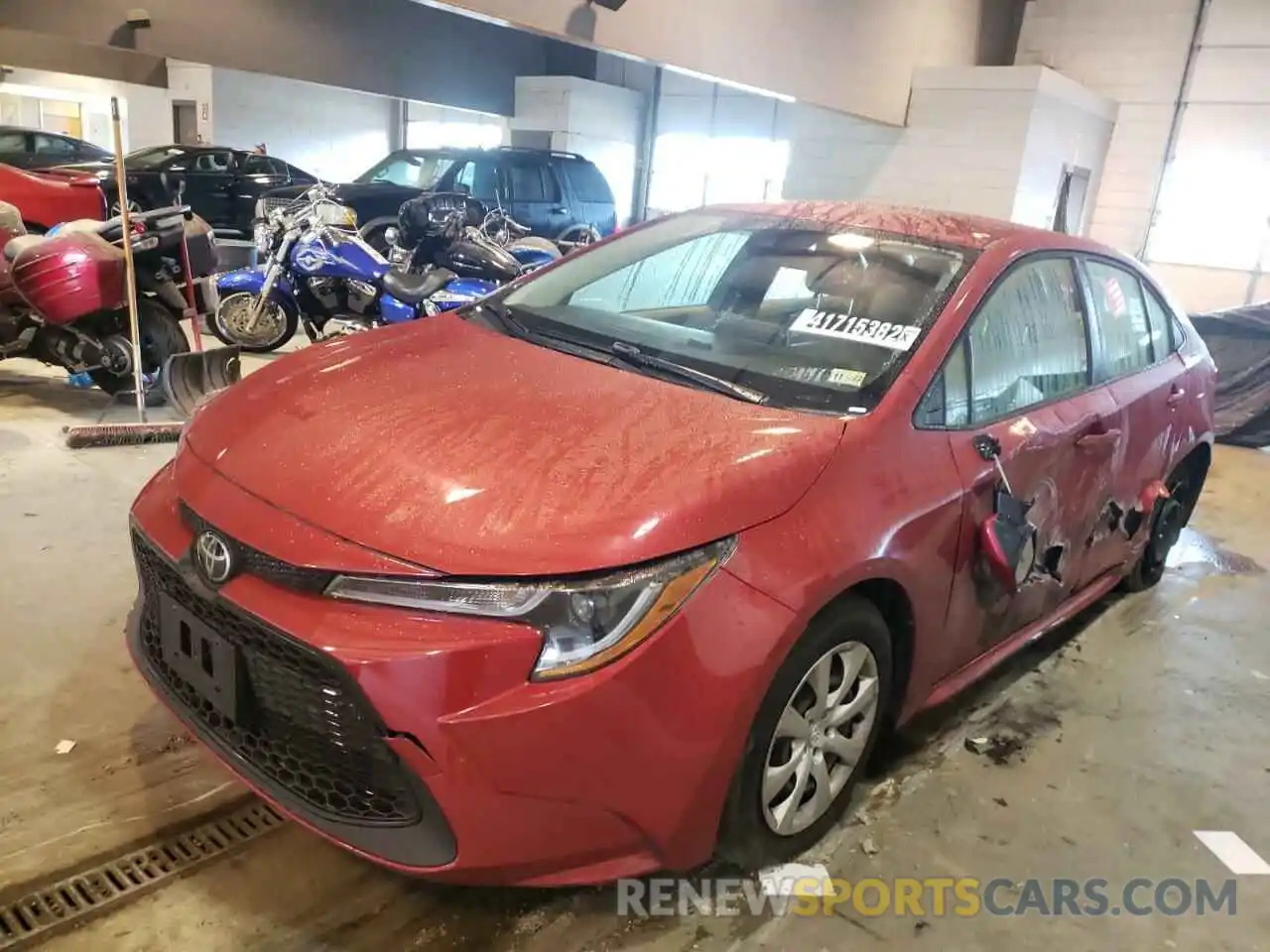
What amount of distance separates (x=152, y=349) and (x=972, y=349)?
450 centimetres

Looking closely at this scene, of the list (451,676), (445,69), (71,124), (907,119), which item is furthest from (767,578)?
(71,124)

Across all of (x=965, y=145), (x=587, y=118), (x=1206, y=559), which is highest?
(x=587, y=118)

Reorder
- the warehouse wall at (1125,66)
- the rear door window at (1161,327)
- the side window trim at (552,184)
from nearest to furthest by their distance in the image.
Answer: the rear door window at (1161,327), the warehouse wall at (1125,66), the side window trim at (552,184)

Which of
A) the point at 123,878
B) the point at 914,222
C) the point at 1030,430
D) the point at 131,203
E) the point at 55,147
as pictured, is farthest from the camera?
the point at 55,147

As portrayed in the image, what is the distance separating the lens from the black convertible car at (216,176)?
10.2m

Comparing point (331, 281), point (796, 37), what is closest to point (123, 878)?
point (331, 281)

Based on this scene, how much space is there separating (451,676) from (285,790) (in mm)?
451

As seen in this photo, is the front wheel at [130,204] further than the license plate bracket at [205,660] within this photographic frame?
Yes

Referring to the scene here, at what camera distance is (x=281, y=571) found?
157 centimetres

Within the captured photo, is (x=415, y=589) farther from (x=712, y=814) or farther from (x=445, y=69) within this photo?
(x=445, y=69)

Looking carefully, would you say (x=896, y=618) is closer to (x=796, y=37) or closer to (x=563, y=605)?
(x=563, y=605)

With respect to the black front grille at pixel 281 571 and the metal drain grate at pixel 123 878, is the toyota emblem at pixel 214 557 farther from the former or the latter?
the metal drain grate at pixel 123 878

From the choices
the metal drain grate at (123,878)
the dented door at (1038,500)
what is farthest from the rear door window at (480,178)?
the metal drain grate at (123,878)

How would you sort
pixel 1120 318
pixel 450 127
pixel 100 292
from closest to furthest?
pixel 1120 318 → pixel 100 292 → pixel 450 127
